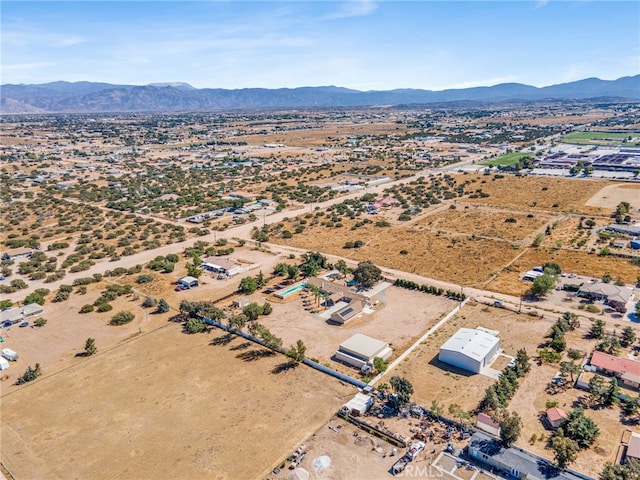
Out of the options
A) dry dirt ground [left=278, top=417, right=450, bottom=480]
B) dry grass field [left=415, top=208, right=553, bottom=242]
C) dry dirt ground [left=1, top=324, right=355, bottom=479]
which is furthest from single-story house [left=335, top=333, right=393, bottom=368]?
dry grass field [left=415, top=208, right=553, bottom=242]

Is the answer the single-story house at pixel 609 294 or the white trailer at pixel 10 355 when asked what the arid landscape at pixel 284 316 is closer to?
the single-story house at pixel 609 294

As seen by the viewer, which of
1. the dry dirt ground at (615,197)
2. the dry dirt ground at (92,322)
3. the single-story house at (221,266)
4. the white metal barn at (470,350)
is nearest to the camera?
the white metal barn at (470,350)

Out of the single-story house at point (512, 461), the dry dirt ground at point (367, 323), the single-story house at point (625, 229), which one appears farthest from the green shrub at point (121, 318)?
the single-story house at point (625, 229)

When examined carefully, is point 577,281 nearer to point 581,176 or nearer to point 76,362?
point 76,362

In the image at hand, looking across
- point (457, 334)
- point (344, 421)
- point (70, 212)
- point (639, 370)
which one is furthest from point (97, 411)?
point (70, 212)

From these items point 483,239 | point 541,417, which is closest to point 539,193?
point 483,239

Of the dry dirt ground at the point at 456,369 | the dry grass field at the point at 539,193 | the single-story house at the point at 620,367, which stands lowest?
the dry dirt ground at the point at 456,369

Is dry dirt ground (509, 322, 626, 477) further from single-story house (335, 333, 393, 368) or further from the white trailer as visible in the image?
the white trailer
